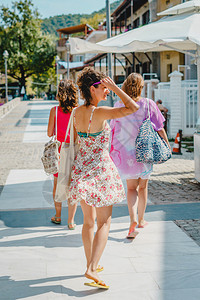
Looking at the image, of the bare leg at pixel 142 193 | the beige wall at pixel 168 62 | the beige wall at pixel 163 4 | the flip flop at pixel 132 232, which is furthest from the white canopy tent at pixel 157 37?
the beige wall at pixel 163 4

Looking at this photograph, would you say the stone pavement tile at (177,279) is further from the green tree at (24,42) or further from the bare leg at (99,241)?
the green tree at (24,42)

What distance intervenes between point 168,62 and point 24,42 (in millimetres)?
54911

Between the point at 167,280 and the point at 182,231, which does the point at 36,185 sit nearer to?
the point at 182,231

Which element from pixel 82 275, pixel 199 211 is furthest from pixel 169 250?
pixel 199 211

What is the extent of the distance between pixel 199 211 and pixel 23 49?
2873 inches

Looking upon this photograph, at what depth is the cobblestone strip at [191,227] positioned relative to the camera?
16.3ft

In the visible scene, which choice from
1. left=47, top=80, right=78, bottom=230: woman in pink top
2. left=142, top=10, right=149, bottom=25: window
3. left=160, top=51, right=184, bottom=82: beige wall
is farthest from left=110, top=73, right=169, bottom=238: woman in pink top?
left=142, top=10, right=149, bottom=25: window

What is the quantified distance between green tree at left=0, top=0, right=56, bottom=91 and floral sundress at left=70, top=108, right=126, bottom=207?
7171 centimetres

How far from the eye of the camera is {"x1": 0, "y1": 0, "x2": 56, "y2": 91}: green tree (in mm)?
73750

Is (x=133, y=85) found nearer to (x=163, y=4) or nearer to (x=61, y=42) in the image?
(x=163, y=4)

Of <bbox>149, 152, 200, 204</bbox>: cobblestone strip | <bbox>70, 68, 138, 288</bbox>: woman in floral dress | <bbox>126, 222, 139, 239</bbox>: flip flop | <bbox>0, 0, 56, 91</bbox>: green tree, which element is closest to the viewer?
<bbox>70, 68, 138, 288</bbox>: woman in floral dress

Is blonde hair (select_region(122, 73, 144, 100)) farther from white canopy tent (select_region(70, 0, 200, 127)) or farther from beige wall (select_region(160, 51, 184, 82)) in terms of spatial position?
beige wall (select_region(160, 51, 184, 82))

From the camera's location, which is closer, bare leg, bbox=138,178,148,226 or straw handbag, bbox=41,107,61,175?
straw handbag, bbox=41,107,61,175

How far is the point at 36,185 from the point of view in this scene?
7887 millimetres
